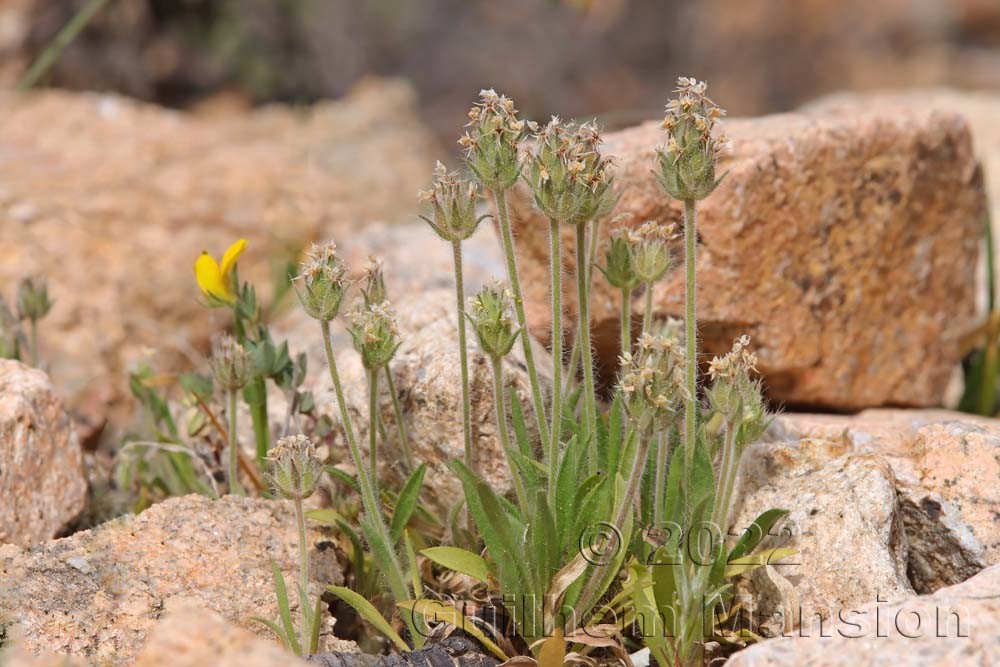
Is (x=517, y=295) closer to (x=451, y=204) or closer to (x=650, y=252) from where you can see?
(x=451, y=204)

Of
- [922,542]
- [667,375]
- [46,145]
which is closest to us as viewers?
[667,375]

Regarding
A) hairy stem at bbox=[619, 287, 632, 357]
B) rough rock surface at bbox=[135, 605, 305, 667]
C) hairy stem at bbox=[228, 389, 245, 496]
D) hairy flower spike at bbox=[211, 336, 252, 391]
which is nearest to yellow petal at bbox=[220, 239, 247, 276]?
hairy flower spike at bbox=[211, 336, 252, 391]

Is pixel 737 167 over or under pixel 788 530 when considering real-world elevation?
over

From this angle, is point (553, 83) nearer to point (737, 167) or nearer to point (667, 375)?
point (737, 167)

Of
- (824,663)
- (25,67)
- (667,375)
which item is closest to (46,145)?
(25,67)

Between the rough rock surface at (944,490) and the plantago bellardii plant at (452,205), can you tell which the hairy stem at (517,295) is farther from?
the rough rock surface at (944,490)

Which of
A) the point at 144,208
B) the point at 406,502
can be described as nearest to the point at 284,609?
the point at 406,502

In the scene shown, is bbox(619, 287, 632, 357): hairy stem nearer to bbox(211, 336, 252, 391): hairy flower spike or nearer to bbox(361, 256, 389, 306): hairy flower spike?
bbox(361, 256, 389, 306): hairy flower spike
